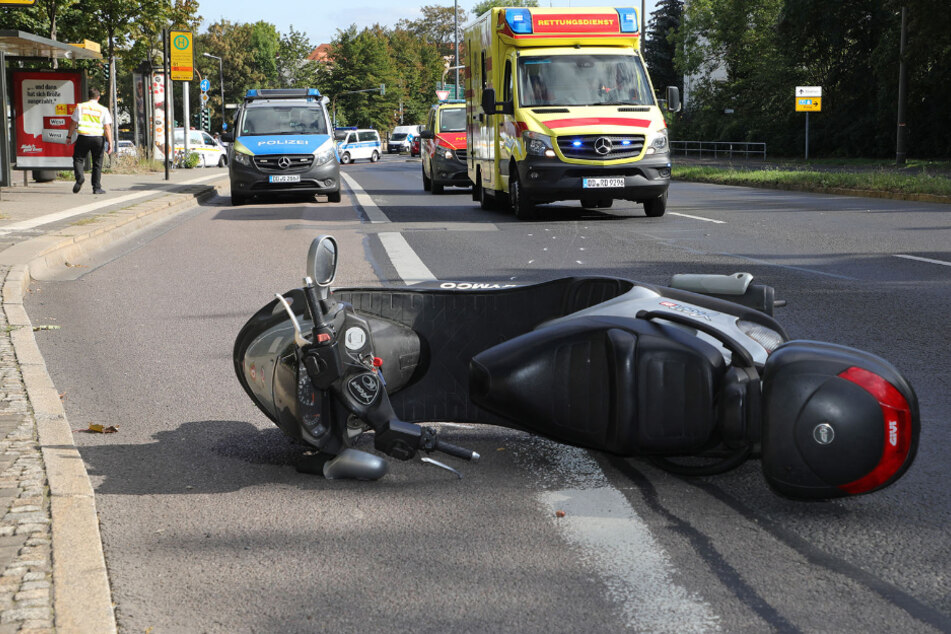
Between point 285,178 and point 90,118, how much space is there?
348cm

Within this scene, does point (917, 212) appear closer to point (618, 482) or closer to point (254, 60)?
point (618, 482)

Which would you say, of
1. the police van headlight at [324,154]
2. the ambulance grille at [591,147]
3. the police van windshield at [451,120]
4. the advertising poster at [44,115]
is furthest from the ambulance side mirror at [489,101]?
the advertising poster at [44,115]

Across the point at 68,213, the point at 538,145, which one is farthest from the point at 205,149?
the point at 538,145

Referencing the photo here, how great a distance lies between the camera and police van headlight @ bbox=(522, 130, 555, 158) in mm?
16344

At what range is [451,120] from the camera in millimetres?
26719

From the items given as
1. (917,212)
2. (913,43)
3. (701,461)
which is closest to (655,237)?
(917,212)

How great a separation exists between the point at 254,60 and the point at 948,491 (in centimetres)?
11866

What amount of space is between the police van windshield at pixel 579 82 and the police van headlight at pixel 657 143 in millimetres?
691

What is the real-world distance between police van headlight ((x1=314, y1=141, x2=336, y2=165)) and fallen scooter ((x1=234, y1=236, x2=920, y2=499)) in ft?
57.3

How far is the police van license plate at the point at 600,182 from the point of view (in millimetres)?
16500

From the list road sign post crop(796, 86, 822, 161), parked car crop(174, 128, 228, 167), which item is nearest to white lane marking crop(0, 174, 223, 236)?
parked car crop(174, 128, 228, 167)

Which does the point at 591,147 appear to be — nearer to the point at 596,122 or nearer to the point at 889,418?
the point at 596,122

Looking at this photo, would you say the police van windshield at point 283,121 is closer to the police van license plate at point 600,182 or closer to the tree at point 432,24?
the police van license plate at point 600,182

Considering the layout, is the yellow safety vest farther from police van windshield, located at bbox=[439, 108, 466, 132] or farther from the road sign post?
the road sign post
